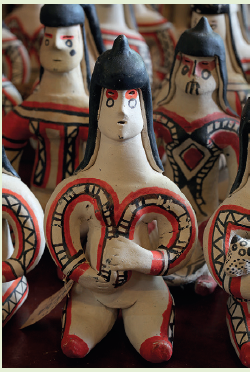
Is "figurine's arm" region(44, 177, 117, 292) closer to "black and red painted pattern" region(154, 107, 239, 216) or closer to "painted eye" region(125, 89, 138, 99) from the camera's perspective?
"painted eye" region(125, 89, 138, 99)

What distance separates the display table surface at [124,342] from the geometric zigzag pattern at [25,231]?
8.0 inches

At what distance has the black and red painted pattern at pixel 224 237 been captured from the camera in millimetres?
1336

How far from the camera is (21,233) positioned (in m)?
1.48

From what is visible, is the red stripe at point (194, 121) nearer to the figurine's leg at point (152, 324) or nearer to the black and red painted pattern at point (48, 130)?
the black and red painted pattern at point (48, 130)

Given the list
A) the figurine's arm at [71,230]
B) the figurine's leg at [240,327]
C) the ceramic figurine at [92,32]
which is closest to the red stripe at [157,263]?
the figurine's arm at [71,230]

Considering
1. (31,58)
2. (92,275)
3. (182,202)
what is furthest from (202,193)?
(31,58)

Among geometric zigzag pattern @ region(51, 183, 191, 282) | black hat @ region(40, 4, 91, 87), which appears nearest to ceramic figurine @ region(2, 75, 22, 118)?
black hat @ region(40, 4, 91, 87)

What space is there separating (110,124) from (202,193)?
587 millimetres

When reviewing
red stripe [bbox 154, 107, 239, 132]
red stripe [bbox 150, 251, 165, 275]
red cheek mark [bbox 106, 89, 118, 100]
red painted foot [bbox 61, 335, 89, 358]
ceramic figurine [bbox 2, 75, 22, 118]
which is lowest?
red painted foot [bbox 61, 335, 89, 358]

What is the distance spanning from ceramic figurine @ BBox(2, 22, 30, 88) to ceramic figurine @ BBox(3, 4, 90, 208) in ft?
2.20

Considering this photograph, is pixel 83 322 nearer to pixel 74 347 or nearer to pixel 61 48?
pixel 74 347

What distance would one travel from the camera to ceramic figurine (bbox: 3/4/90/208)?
1.74 m

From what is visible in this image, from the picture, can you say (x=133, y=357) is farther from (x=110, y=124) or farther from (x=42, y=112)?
(x=42, y=112)

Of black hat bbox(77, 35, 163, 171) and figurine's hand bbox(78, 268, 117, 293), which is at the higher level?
black hat bbox(77, 35, 163, 171)
